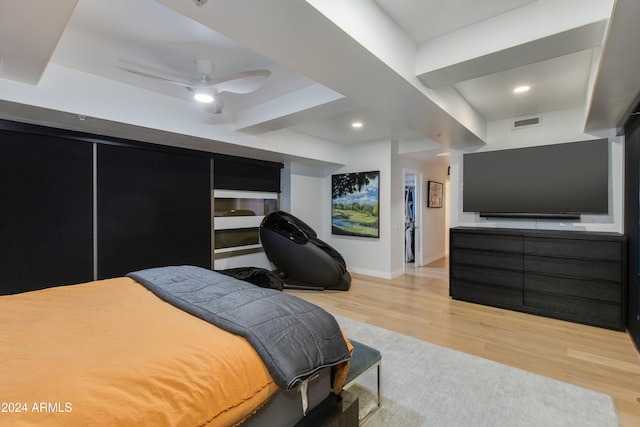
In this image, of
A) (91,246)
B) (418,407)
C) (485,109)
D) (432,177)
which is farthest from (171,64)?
(432,177)

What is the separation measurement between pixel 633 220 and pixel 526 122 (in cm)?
170

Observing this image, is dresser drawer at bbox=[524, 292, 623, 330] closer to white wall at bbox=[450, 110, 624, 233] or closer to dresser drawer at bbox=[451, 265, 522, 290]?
dresser drawer at bbox=[451, 265, 522, 290]

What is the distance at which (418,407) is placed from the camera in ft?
6.02

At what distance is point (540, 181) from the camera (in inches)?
141

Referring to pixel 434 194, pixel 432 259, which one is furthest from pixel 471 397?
pixel 434 194

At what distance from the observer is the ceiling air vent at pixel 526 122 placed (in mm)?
3717

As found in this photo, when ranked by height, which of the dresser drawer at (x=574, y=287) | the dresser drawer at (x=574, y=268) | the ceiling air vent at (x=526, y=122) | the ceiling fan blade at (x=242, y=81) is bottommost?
the dresser drawer at (x=574, y=287)

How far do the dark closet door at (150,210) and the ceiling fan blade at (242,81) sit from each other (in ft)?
6.48

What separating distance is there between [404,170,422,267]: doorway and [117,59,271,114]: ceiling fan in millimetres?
4404

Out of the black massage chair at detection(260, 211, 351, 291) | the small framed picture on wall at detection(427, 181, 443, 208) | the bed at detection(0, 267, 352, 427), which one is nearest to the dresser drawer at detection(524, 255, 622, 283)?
the black massage chair at detection(260, 211, 351, 291)

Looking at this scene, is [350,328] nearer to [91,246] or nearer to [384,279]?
[384,279]

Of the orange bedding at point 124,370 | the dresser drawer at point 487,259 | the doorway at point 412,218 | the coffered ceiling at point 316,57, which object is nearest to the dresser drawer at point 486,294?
the dresser drawer at point 487,259

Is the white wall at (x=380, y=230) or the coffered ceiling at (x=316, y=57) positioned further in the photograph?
the white wall at (x=380, y=230)

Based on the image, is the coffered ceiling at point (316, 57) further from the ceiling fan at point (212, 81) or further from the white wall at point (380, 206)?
the white wall at point (380, 206)
